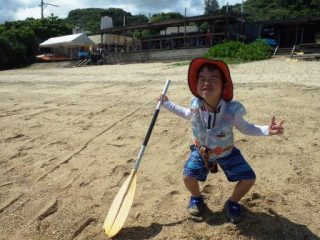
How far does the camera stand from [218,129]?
2971mm

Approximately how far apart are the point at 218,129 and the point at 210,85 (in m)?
0.33

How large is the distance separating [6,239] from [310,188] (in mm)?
2560

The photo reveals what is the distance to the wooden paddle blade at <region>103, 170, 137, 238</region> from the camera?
2.93 m

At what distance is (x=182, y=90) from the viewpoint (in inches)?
343

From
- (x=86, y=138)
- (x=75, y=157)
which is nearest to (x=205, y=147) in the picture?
(x=75, y=157)

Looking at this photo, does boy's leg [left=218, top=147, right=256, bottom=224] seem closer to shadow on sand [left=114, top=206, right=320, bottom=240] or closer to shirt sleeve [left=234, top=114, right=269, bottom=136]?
shadow on sand [left=114, top=206, right=320, bottom=240]

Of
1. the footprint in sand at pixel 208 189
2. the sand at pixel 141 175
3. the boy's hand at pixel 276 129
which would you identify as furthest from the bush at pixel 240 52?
the boy's hand at pixel 276 129

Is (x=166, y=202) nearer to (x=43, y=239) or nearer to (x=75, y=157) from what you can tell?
(x=43, y=239)

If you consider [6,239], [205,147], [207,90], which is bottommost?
[6,239]

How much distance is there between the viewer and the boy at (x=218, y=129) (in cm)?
294

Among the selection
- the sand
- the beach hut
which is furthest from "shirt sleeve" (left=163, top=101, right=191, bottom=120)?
the beach hut

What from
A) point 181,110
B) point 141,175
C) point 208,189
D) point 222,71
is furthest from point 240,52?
point 222,71

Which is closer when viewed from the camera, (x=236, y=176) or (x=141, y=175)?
(x=236, y=176)

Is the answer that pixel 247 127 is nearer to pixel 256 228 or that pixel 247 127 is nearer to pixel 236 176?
pixel 236 176
